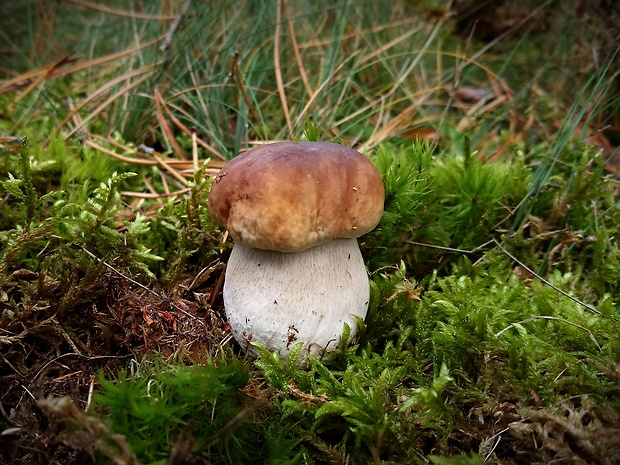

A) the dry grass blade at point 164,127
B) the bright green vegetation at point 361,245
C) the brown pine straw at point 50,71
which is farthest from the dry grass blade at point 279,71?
the brown pine straw at point 50,71

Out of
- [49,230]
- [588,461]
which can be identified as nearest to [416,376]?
[588,461]

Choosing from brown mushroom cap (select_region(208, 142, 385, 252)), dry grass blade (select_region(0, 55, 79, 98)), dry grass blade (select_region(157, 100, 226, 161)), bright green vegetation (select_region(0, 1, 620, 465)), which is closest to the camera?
bright green vegetation (select_region(0, 1, 620, 465))

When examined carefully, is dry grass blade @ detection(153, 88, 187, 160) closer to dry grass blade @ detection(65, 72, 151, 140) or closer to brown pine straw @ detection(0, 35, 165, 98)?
dry grass blade @ detection(65, 72, 151, 140)

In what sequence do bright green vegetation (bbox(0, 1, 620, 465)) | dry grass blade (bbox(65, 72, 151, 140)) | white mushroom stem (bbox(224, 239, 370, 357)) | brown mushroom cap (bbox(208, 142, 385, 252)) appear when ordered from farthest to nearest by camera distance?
1. dry grass blade (bbox(65, 72, 151, 140))
2. white mushroom stem (bbox(224, 239, 370, 357))
3. brown mushroom cap (bbox(208, 142, 385, 252))
4. bright green vegetation (bbox(0, 1, 620, 465))

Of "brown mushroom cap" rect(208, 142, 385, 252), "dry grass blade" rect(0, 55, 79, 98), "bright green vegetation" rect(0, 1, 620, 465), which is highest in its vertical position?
"dry grass blade" rect(0, 55, 79, 98)

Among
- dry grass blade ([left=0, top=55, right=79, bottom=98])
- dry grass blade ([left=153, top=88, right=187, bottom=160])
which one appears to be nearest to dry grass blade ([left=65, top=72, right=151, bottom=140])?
dry grass blade ([left=153, top=88, right=187, bottom=160])

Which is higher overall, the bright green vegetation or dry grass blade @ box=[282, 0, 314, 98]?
dry grass blade @ box=[282, 0, 314, 98]

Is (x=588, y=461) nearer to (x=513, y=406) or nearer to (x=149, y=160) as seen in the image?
(x=513, y=406)
